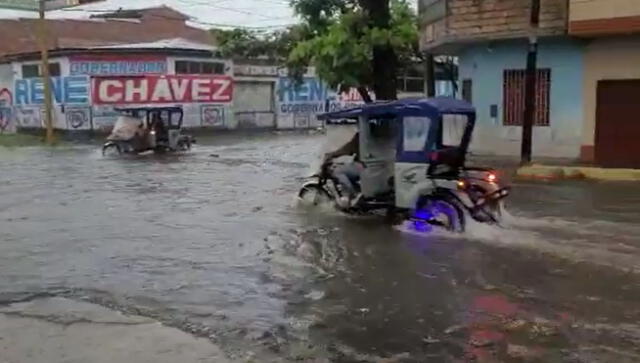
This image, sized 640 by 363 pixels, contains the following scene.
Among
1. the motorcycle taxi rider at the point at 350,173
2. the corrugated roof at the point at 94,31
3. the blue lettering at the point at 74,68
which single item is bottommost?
the motorcycle taxi rider at the point at 350,173

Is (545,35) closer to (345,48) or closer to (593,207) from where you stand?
(345,48)

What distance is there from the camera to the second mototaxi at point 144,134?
107 ft

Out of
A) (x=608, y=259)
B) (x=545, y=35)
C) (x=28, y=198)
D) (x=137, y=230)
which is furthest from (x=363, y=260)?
(x=545, y=35)

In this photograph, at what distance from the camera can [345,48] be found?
78.0 feet

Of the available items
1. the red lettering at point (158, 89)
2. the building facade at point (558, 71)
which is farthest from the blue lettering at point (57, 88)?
the building facade at point (558, 71)

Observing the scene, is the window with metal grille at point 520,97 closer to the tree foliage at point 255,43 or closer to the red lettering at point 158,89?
the tree foliage at point 255,43

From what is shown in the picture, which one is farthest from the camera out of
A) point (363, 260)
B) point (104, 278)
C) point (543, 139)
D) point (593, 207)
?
point (543, 139)

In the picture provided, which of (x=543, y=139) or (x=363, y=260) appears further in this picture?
(x=543, y=139)

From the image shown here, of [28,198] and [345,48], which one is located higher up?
[345,48]

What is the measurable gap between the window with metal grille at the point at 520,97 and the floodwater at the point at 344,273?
6024mm

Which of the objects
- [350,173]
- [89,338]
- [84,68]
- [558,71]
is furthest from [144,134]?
[89,338]

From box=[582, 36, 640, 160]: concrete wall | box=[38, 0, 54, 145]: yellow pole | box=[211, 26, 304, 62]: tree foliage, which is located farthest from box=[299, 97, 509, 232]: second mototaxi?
box=[38, 0, 54, 145]: yellow pole

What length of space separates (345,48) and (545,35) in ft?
17.2

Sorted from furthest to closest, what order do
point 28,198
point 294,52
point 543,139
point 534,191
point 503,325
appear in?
point 294,52, point 543,139, point 28,198, point 534,191, point 503,325
